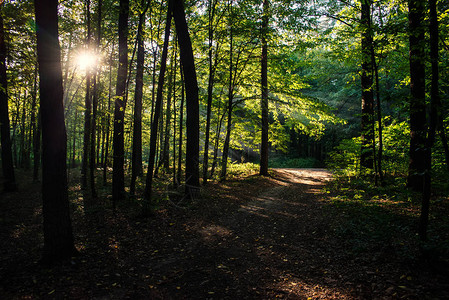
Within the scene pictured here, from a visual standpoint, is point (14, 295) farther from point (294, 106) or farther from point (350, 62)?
point (294, 106)

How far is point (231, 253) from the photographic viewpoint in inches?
198

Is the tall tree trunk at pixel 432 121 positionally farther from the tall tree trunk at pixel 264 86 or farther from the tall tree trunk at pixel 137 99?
the tall tree trunk at pixel 264 86

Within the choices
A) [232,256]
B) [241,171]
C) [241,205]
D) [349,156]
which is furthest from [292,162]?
[232,256]

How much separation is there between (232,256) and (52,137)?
4330 mm

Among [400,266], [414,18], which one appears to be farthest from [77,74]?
[400,266]

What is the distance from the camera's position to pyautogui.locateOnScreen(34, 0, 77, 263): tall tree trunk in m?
4.31

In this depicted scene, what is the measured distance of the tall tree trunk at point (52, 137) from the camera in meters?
4.31

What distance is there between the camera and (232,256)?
4.88m

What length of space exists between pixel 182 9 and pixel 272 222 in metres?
8.68

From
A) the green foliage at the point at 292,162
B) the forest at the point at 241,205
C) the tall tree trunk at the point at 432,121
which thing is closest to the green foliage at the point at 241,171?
the forest at the point at 241,205

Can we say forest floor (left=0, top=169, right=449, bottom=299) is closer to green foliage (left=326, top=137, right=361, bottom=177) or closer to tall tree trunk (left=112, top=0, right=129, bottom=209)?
tall tree trunk (left=112, top=0, right=129, bottom=209)

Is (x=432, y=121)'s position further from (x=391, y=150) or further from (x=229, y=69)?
(x=229, y=69)

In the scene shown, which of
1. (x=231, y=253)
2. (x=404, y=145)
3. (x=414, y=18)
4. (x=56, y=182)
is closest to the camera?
(x=56, y=182)

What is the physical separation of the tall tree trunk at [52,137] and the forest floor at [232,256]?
0.51 meters
